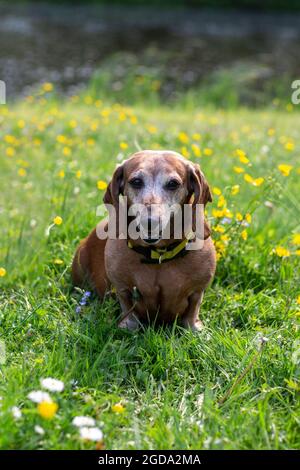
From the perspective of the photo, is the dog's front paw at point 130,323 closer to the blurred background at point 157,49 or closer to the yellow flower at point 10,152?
the yellow flower at point 10,152

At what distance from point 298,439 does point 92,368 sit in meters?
0.82

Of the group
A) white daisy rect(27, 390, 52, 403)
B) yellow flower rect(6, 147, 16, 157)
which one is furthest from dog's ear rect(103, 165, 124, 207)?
yellow flower rect(6, 147, 16, 157)

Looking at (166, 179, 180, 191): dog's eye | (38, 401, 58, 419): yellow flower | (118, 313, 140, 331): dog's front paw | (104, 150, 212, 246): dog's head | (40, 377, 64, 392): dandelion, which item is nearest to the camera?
(38, 401, 58, 419): yellow flower

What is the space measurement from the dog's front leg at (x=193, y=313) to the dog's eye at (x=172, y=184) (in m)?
0.52

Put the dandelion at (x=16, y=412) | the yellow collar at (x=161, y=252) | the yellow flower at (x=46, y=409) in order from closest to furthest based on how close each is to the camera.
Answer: the yellow flower at (x=46, y=409) → the dandelion at (x=16, y=412) → the yellow collar at (x=161, y=252)

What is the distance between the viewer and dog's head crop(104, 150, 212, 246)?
2.49 metres

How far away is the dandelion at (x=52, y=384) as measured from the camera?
212 centimetres

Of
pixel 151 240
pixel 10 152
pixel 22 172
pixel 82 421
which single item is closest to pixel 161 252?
pixel 151 240

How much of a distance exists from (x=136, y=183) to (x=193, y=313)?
679mm

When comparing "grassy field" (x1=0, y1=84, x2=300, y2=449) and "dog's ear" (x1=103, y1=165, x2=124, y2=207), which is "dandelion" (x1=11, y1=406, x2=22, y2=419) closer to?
"grassy field" (x1=0, y1=84, x2=300, y2=449)

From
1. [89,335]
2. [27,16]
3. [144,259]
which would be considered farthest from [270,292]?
[27,16]

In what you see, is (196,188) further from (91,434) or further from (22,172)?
(22,172)

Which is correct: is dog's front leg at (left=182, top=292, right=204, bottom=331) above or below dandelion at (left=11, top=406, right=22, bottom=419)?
below

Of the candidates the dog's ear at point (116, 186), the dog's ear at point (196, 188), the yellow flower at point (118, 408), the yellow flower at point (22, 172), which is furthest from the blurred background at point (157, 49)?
the yellow flower at point (118, 408)
